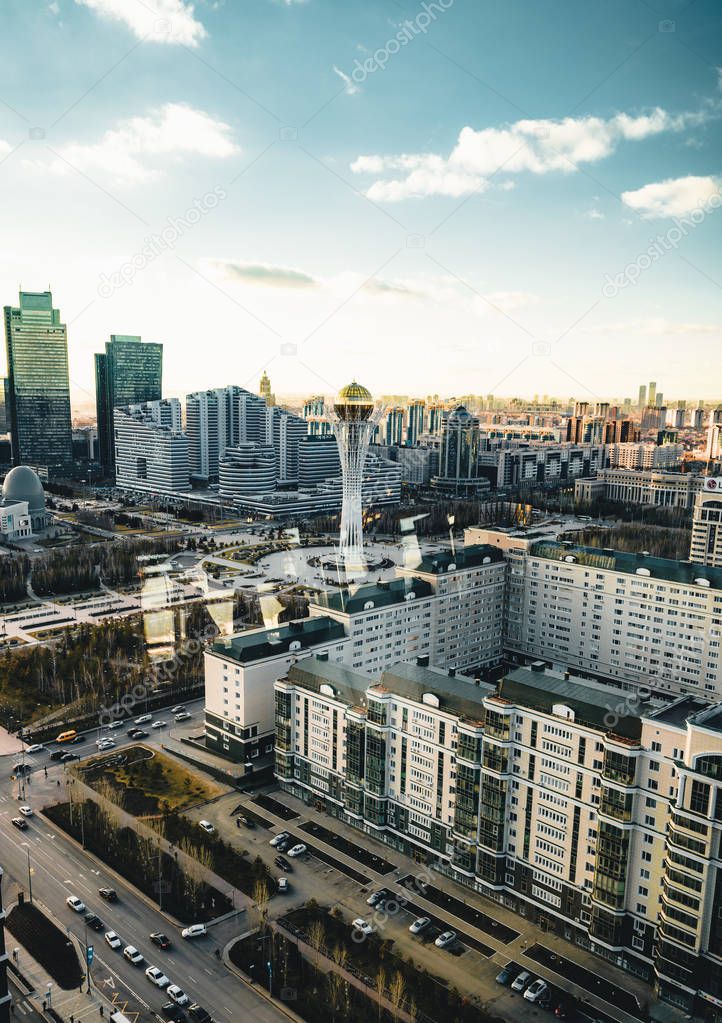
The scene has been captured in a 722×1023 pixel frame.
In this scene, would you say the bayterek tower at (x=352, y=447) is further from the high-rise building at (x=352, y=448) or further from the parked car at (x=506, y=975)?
the parked car at (x=506, y=975)

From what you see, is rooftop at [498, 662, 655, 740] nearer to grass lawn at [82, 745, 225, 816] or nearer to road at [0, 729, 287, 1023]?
road at [0, 729, 287, 1023]

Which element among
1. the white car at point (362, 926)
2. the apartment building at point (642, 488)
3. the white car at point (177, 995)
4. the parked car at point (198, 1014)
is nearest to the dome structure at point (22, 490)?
the white car at point (177, 995)

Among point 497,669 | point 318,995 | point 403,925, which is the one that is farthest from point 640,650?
point 318,995

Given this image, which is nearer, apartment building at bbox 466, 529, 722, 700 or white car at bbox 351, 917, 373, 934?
white car at bbox 351, 917, 373, 934

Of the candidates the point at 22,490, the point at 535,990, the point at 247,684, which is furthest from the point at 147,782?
the point at 22,490

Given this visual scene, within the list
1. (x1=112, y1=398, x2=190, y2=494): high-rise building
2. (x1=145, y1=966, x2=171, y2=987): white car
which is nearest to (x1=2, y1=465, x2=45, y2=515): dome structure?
(x1=112, y1=398, x2=190, y2=494): high-rise building

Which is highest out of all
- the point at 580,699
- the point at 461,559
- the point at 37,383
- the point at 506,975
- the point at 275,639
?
the point at 37,383

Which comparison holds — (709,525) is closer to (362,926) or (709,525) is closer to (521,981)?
(521,981)
